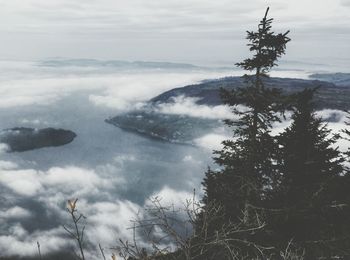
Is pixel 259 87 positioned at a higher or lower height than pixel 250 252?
higher

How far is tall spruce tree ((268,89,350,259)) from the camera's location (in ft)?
57.2

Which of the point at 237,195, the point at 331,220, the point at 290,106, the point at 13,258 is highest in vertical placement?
the point at 290,106

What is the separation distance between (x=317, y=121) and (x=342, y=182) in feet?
12.4

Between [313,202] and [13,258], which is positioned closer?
[313,202]

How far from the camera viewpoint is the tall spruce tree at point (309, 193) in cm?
1744

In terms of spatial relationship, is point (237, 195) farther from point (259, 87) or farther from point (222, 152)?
point (259, 87)

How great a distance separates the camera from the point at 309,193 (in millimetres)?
18156

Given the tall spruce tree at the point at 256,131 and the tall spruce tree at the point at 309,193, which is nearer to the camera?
the tall spruce tree at the point at 256,131

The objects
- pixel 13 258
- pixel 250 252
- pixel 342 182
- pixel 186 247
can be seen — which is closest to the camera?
pixel 186 247

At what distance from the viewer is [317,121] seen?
898 inches

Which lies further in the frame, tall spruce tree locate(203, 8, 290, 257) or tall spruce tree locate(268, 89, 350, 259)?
tall spruce tree locate(268, 89, 350, 259)

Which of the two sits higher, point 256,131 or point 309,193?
point 256,131

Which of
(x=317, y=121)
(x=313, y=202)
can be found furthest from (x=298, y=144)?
(x=313, y=202)

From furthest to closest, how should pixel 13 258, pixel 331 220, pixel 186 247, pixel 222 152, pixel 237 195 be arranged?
pixel 13 258 → pixel 331 220 → pixel 222 152 → pixel 237 195 → pixel 186 247
